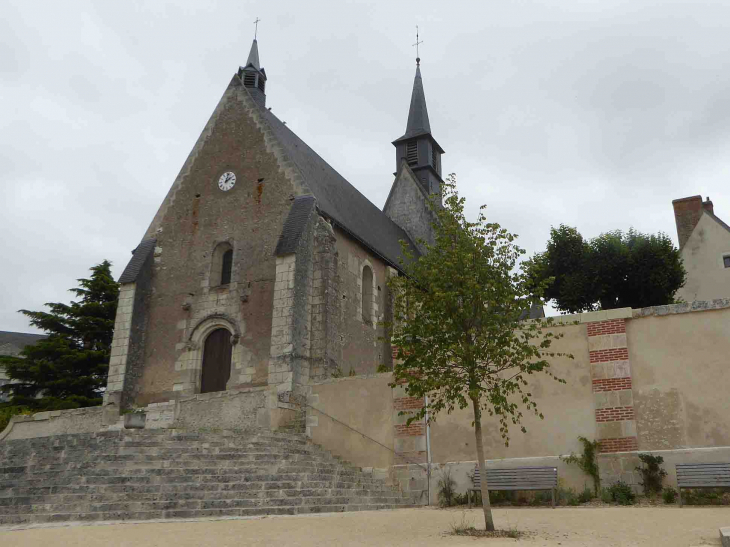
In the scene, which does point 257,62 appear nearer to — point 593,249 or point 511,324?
point 593,249

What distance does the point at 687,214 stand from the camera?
27344mm

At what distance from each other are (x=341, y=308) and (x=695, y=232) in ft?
55.8

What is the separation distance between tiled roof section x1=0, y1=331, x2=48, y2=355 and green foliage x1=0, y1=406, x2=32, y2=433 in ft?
99.3

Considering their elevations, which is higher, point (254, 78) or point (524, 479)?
point (254, 78)

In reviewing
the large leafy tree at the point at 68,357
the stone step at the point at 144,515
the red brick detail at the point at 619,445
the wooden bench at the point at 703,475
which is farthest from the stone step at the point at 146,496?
the large leafy tree at the point at 68,357

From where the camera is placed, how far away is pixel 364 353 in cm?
1880

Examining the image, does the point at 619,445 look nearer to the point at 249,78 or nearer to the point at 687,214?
the point at 249,78

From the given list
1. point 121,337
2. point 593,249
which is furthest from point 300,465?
point 593,249

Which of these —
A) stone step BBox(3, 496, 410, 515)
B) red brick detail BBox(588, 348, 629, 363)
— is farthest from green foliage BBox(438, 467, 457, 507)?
red brick detail BBox(588, 348, 629, 363)

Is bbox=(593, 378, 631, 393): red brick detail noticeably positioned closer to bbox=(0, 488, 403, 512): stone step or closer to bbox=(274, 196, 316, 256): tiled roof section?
bbox=(0, 488, 403, 512): stone step

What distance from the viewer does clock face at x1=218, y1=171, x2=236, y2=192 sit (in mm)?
19234

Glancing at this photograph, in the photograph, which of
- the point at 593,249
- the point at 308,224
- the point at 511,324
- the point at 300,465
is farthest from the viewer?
the point at 593,249

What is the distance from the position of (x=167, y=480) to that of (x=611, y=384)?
720 centimetres

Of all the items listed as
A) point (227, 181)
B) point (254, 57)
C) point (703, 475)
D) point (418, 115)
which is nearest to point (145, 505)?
point (703, 475)
